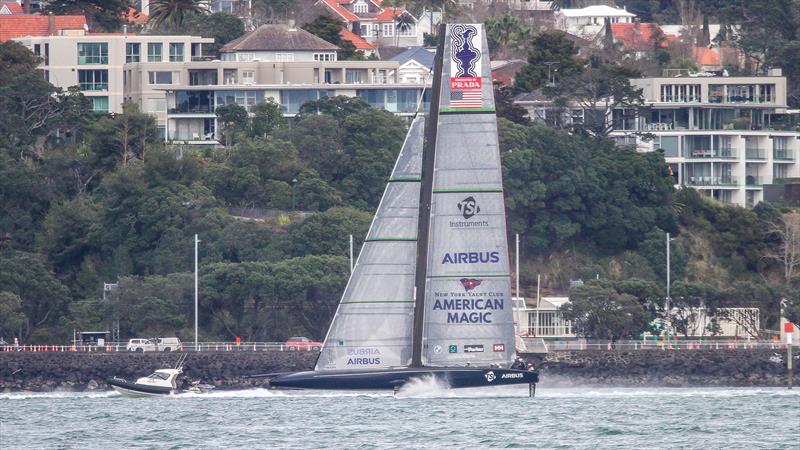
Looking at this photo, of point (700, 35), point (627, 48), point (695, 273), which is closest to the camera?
point (695, 273)

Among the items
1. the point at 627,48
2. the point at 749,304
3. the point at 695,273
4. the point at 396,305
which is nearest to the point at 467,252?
the point at 396,305

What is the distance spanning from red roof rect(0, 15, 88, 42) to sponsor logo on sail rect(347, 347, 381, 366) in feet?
191

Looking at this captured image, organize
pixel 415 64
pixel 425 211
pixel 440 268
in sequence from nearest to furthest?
1. pixel 425 211
2. pixel 440 268
3. pixel 415 64

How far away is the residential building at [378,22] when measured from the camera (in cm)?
13688

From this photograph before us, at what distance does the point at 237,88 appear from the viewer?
98.4 m

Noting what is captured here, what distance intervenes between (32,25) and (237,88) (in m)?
15.9

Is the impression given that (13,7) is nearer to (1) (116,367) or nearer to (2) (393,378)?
(1) (116,367)

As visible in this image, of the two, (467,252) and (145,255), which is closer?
(467,252)

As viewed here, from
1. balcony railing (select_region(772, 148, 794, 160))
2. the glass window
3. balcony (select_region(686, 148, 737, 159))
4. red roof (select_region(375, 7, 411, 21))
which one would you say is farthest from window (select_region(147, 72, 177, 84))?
red roof (select_region(375, 7, 411, 21))

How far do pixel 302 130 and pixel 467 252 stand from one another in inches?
1516

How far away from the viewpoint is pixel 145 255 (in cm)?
7906

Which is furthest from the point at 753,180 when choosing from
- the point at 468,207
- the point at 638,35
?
the point at 468,207

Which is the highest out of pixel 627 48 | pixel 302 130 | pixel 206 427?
pixel 627 48

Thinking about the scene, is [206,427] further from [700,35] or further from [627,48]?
[700,35]
